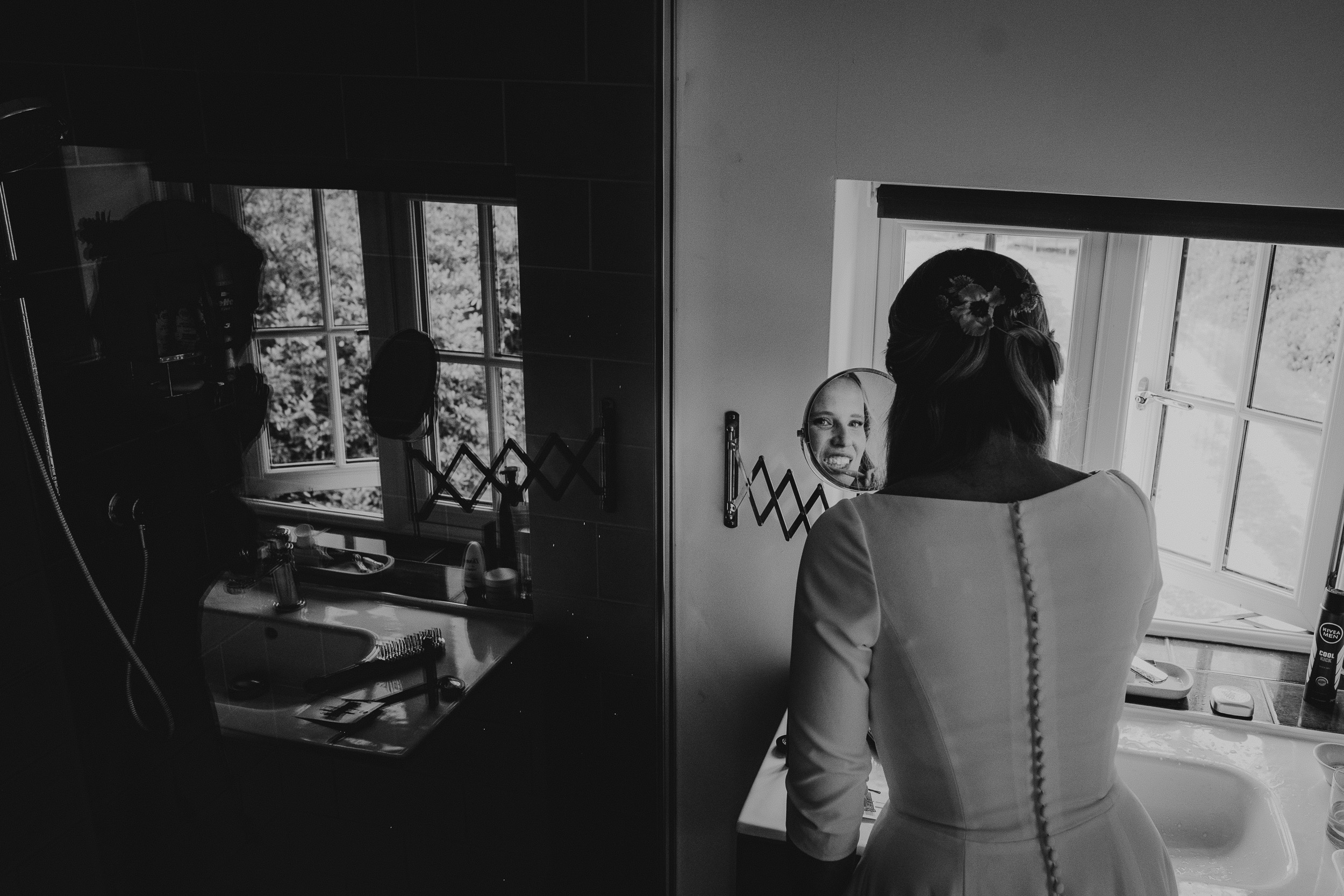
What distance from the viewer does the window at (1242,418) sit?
69.0 inches

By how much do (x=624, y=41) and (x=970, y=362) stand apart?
1.84 feet

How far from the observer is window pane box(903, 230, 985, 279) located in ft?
6.18

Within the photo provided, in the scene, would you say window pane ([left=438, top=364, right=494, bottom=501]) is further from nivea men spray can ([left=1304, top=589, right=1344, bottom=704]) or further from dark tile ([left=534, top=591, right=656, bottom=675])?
nivea men spray can ([left=1304, top=589, right=1344, bottom=704])

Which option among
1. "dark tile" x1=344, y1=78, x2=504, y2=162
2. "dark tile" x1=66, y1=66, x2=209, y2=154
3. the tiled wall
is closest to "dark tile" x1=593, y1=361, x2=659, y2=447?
the tiled wall

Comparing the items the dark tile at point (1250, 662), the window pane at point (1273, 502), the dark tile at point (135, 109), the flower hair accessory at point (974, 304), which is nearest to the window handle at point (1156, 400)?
the window pane at point (1273, 502)

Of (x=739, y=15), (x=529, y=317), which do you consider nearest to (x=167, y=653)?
(x=529, y=317)

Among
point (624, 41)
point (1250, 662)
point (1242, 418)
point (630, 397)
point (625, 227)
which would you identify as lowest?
point (1250, 662)

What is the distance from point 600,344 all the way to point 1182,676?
1.30 metres

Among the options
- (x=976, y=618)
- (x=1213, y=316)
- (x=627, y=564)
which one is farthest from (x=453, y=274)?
(x=1213, y=316)

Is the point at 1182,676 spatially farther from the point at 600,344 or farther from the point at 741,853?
the point at 600,344

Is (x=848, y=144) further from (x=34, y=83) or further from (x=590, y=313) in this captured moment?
(x=34, y=83)

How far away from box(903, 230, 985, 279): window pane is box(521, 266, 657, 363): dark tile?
73cm

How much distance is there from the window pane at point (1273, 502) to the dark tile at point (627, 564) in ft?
3.74

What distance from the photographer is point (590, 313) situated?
4.08 feet
